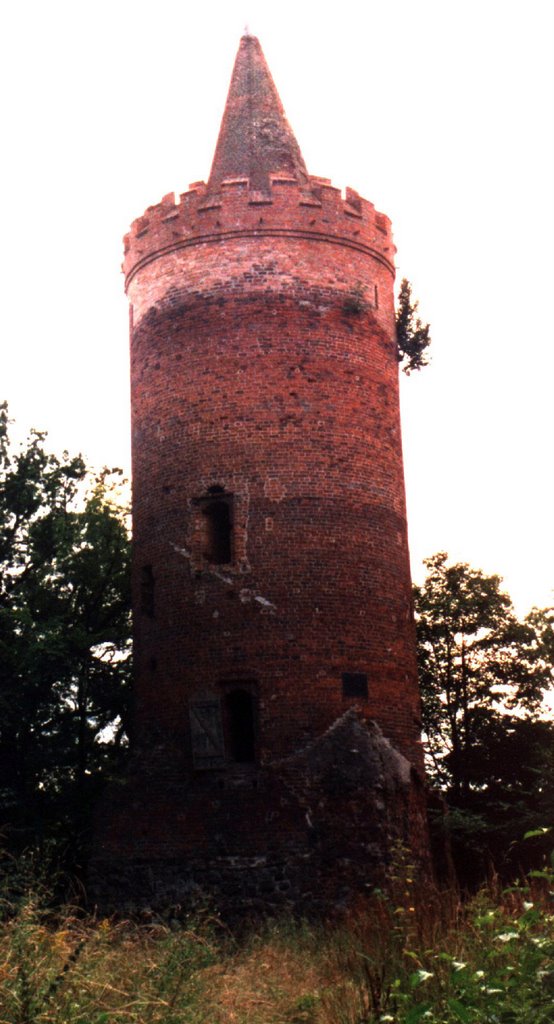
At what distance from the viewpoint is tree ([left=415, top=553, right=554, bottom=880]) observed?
25.6 m

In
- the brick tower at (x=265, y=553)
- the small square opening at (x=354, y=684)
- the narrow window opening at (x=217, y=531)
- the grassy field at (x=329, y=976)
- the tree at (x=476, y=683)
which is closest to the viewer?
the grassy field at (x=329, y=976)

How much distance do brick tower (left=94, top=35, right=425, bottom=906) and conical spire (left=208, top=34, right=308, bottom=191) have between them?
0.07 meters

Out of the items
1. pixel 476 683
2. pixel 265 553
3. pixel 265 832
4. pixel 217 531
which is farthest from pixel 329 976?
pixel 476 683

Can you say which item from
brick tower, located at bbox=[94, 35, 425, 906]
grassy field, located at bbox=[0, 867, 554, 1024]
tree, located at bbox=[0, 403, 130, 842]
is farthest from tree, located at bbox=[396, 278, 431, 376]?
grassy field, located at bbox=[0, 867, 554, 1024]

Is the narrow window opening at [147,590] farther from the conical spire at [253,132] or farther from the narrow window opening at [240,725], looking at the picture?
the conical spire at [253,132]

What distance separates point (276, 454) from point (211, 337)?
196 centimetres

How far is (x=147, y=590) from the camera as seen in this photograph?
746 inches

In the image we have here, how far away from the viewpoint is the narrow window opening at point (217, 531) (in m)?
18.2

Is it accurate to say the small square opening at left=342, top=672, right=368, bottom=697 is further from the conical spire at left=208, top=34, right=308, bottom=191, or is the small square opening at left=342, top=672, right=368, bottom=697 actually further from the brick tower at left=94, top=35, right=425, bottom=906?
the conical spire at left=208, top=34, right=308, bottom=191

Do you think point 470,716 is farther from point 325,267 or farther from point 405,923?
point 405,923

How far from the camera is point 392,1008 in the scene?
8234 millimetres

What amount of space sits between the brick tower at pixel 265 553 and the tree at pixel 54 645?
3.47 feet

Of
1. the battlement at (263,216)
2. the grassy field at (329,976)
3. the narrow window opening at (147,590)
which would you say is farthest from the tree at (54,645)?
the grassy field at (329,976)

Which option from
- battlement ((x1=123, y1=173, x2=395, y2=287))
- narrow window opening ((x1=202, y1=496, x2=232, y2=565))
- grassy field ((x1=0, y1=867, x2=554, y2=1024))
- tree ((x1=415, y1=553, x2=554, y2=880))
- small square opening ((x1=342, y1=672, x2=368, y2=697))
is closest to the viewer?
grassy field ((x1=0, y1=867, x2=554, y2=1024))
